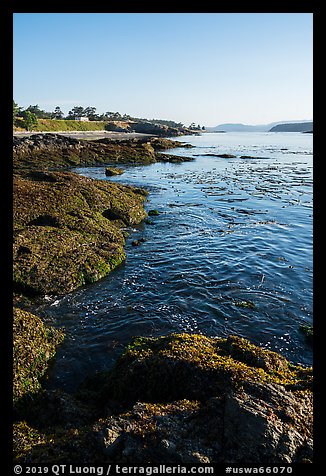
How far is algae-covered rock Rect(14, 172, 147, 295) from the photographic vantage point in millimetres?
12789

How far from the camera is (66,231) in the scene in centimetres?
1639

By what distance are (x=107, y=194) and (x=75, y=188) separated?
2754 mm

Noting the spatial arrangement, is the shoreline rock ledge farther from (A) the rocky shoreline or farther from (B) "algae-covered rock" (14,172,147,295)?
(B) "algae-covered rock" (14,172,147,295)

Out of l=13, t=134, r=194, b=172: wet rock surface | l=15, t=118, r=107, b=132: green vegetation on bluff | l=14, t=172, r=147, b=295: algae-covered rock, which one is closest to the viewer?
l=14, t=172, r=147, b=295: algae-covered rock

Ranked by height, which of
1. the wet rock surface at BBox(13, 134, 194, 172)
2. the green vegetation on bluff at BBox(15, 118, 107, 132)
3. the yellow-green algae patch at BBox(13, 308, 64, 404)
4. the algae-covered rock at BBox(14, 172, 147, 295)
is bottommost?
the yellow-green algae patch at BBox(13, 308, 64, 404)

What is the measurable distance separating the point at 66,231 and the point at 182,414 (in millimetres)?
13147

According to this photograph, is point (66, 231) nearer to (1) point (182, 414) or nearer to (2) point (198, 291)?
(2) point (198, 291)

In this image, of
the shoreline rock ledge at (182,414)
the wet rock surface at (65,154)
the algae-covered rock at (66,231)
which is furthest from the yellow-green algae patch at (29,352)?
the wet rock surface at (65,154)

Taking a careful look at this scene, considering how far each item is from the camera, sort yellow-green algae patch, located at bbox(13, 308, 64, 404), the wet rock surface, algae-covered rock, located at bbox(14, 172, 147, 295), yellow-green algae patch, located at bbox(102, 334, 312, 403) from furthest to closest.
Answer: the wet rock surface
algae-covered rock, located at bbox(14, 172, 147, 295)
yellow-green algae patch, located at bbox(13, 308, 64, 404)
yellow-green algae patch, located at bbox(102, 334, 312, 403)

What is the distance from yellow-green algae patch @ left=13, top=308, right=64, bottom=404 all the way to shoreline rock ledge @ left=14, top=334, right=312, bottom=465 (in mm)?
829

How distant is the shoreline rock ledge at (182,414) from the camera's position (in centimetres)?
401

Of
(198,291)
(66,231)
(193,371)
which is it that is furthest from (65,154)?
(193,371)

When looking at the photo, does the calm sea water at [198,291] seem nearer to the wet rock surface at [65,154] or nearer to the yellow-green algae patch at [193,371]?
the yellow-green algae patch at [193,371]

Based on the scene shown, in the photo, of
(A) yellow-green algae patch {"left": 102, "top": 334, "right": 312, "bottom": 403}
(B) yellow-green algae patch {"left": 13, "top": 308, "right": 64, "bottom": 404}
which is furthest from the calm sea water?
(A) yellow-green algae patch {"left": 102, "top": 334, "right": 312, "bottom": 403}
